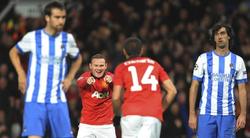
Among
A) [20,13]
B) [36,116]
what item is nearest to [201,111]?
[36,116]

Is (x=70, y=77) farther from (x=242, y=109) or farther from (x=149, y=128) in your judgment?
(x=242, y=109)

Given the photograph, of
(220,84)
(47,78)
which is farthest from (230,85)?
(47,78)

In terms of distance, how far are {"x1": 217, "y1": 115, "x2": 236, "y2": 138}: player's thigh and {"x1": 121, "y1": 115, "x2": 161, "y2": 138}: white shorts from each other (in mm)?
932

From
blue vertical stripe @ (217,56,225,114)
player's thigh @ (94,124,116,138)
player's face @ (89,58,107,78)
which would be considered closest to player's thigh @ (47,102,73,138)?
player's thigh @ (94,124,116,138)

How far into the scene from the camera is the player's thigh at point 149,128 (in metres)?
9.12

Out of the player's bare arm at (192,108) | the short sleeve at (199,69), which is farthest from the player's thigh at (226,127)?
the short sleeve at (199,69)

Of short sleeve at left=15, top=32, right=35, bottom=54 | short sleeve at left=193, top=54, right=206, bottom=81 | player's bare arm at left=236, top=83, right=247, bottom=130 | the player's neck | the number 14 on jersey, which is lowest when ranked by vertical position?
player's bare arm at left=236, top=83, right=247, bottom=130

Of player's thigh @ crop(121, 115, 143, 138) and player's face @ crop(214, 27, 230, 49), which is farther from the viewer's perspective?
player's face @ crop(214, 27, 230, 49)

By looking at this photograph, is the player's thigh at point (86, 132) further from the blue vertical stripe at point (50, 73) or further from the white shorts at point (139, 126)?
the white shorts at point (139, 126)

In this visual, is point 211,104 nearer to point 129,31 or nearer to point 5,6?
point 129,31

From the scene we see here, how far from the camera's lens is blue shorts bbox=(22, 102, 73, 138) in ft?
32.1

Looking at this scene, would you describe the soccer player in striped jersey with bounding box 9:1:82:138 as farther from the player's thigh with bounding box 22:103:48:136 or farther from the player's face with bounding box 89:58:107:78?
the player's face with bounding box 89:58:107:78

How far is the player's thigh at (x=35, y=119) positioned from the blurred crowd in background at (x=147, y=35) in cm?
397

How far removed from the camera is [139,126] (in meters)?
9.18
